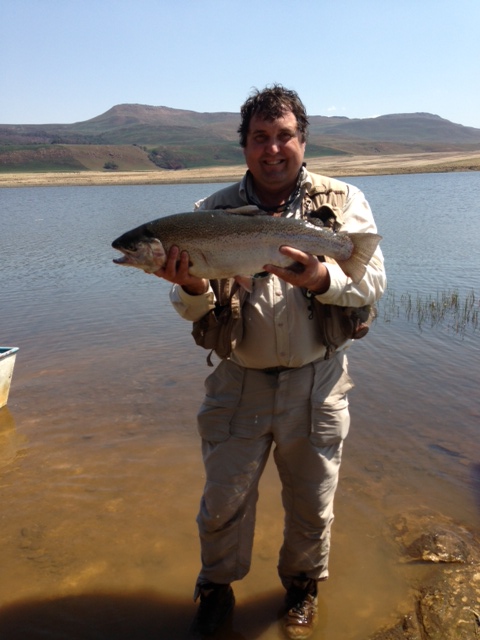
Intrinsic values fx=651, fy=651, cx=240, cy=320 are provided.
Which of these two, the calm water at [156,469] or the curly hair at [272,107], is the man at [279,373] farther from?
the calm water at [156,469]

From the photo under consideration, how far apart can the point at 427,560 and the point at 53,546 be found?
2.82 metres

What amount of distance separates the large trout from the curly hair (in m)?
0.62

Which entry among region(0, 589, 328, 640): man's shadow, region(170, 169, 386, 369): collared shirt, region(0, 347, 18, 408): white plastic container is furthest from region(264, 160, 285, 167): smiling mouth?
region(0, 347, 18, 408): white plastic container

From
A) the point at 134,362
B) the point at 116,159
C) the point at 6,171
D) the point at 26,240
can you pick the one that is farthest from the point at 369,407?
the point at 116,159

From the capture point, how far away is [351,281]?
11.3 feet

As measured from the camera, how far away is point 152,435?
22.9 feet

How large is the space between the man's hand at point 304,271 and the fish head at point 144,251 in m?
0.57

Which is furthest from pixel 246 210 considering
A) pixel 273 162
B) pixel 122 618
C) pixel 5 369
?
pixel 5 369

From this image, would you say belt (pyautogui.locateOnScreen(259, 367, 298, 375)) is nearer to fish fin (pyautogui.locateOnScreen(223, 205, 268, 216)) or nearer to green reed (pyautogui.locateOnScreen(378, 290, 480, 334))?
fish fin (pyautogui.locateOnScreen(223, 205, 268, 216))

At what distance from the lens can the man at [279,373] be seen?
3.56 metres

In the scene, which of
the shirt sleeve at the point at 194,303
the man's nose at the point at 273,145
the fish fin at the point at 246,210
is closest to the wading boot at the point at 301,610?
the shirt sleeve at the point at 194,303

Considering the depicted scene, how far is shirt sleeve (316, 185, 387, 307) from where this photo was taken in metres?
3.36

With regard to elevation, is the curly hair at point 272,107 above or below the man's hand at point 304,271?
above

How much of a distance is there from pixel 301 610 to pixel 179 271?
229 cm
